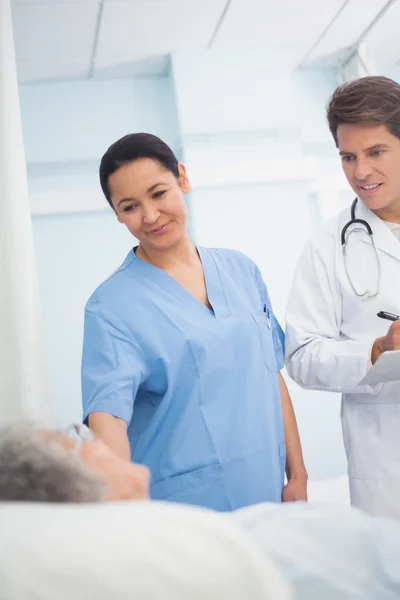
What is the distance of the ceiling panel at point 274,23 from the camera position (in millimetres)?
3668

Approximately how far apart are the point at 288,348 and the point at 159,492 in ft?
1.51

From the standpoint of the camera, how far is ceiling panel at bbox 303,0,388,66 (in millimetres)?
3791

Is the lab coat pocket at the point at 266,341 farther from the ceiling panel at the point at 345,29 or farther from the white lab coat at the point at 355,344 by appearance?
the ceiling panel at the point at 345,29

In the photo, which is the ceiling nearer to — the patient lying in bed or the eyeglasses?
the eyeglasses

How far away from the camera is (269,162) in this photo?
415 cm

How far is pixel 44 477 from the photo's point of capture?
829 mm

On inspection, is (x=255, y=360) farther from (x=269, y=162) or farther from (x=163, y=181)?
(x=269, y=162)

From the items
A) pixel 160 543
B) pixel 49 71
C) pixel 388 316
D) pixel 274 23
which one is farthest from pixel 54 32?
pixel 160 543

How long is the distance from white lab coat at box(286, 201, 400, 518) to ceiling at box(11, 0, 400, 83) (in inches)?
88.9

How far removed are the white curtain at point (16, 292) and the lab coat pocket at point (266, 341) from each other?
50cm

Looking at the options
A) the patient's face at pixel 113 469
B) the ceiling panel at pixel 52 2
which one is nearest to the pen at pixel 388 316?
the patient's face at pixel 113 469

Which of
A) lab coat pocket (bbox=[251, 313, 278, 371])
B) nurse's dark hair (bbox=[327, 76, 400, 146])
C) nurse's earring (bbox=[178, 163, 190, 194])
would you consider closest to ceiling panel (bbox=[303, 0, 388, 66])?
nurse's dark hair (bbox=[327, 76, 400, 146])

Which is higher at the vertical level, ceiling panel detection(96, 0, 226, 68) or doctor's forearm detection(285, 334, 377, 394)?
ceiling panel detection(96, 0, 226, 68)

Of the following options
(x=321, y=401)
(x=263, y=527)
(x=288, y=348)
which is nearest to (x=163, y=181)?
(x=288, y=348)
